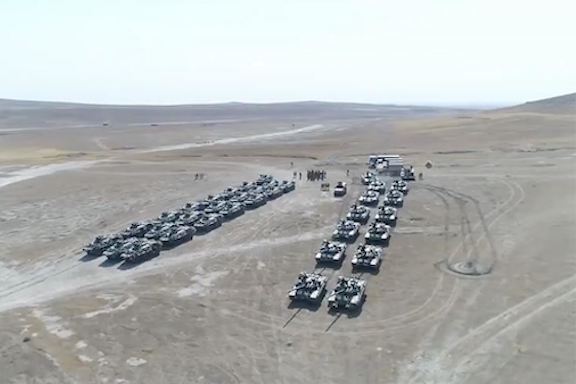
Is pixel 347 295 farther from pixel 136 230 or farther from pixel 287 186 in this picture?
pixel 287 186

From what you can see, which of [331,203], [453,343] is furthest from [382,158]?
[453,343]

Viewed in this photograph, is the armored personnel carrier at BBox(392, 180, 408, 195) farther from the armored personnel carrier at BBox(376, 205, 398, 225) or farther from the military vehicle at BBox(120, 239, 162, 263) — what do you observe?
the military vehicle at BBox(120, 239, 162, 263)

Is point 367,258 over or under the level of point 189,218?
under

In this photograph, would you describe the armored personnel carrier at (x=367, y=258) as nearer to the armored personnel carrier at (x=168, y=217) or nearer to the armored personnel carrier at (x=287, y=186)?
the armored personnel carrier at (x=168, y=217)

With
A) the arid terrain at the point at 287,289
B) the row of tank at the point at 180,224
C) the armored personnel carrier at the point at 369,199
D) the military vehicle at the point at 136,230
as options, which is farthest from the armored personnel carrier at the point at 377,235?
the military vehicle at the point at 136,230

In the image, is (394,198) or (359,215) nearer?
(359,215)

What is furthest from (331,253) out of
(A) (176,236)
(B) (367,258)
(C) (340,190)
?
(C) (340,190)
